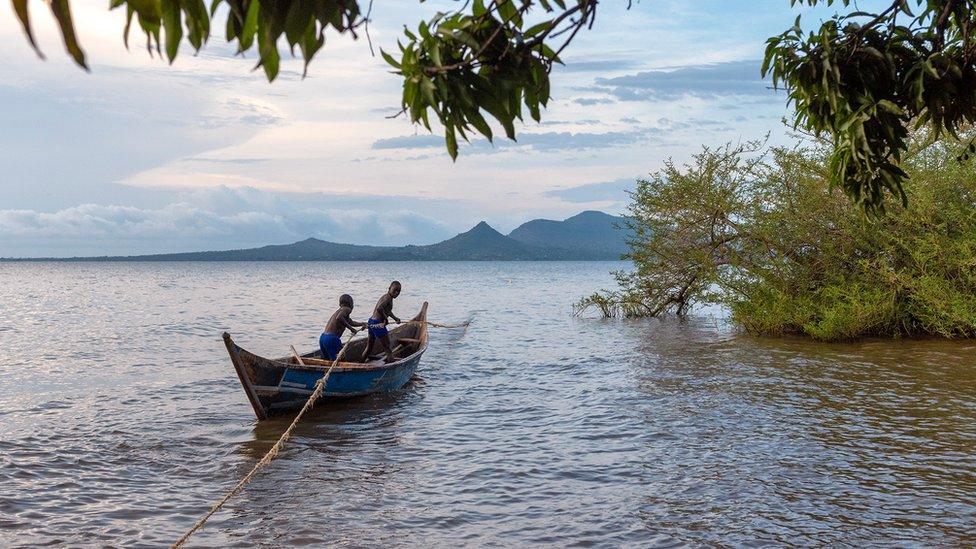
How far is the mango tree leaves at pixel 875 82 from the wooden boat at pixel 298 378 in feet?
32.2

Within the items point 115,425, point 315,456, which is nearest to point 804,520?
point 315,456

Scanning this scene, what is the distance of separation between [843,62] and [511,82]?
357 centimetres

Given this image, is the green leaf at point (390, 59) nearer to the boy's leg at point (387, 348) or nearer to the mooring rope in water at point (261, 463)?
the mooring rope in water at point (261, 463)

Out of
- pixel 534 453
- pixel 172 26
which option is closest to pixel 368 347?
pixel 534 453

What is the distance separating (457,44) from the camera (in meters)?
3.14

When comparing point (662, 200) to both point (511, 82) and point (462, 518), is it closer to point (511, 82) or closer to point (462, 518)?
point (462, 518)

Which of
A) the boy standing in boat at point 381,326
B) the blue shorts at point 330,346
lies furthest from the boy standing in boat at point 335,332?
the boy standing in boat at point 381,326

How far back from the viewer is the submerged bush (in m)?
19.5

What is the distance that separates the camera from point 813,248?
74.5 feet

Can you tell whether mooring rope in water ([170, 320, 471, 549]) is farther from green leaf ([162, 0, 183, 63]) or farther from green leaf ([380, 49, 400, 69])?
green leaf ([162, 0, 183, 63])

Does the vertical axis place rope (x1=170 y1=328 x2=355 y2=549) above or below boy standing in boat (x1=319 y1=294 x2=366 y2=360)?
below

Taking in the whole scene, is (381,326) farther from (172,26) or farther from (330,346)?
(172,26)

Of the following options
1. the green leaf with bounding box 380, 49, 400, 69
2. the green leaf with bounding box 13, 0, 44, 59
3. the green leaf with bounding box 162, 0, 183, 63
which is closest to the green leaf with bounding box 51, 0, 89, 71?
the green leaf with bounding box 13, 0, 44, 59

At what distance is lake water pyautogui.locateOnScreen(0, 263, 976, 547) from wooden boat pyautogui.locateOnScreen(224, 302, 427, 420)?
38cm
